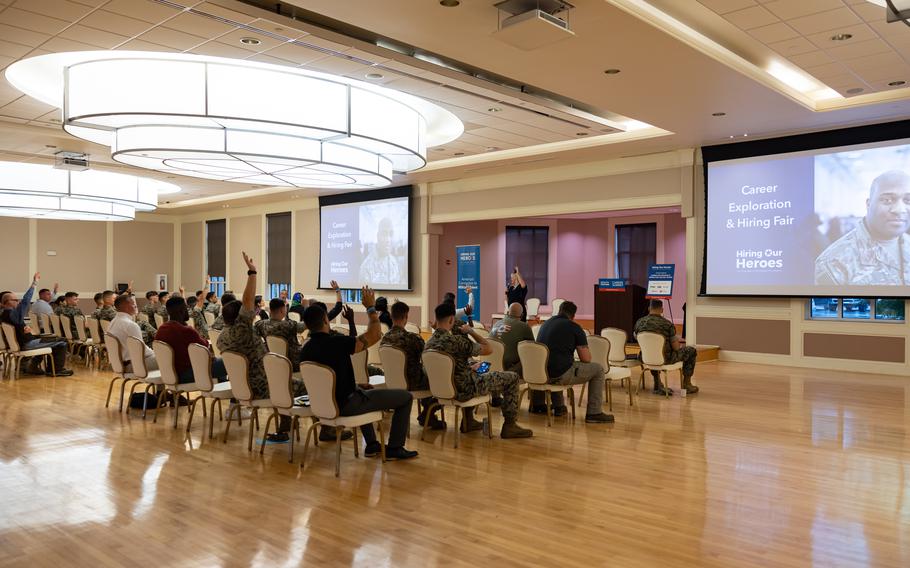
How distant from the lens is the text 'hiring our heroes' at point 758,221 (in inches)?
465

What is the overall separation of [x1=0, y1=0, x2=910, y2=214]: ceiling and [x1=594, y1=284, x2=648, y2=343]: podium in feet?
10.7

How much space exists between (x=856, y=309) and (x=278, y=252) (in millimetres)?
16379

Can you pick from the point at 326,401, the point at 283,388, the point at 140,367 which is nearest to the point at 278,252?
the point at 140,367

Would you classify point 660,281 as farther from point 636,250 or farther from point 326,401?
point 326,401

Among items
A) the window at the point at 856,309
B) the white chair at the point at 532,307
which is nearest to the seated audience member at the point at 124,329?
the window at the point at 856,309

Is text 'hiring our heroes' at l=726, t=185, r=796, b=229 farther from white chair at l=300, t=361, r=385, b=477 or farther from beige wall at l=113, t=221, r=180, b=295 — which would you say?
beige wall at l=113, t=221, r=180, b=295

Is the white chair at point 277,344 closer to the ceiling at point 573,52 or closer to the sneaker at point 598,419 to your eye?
the ceiling at point 573,52

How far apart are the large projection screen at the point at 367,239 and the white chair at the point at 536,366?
1088cm

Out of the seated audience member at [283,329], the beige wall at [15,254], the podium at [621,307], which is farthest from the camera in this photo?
the beige wall at [15,254]

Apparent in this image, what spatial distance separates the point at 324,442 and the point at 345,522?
228cm

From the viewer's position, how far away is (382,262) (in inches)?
732

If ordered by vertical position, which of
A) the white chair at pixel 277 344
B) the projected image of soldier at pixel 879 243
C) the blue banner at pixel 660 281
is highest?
the projected image of soldier at pixel 879 243

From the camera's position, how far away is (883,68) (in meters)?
8.44

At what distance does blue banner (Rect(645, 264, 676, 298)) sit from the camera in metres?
→ 12.9
